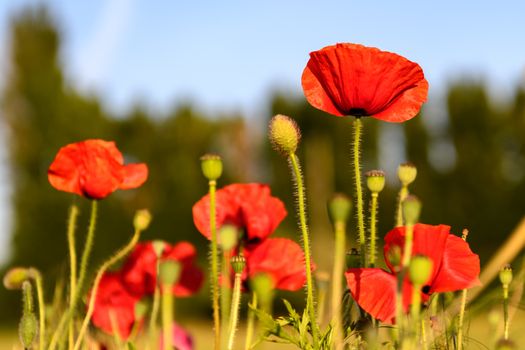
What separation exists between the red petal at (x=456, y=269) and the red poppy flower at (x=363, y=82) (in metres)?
0.21

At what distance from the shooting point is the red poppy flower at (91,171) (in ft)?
4.42

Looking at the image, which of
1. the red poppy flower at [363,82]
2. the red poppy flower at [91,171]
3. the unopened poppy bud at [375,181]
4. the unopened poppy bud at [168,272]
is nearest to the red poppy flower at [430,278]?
the unopened poppy bud at [375,181]

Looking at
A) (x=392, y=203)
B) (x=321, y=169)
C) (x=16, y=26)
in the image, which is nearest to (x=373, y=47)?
(x=392, y=203)

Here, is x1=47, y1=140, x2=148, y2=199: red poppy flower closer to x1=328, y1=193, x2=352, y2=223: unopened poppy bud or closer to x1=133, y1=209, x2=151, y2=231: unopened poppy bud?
x1=133, y1=209, x2=151, y2=231: unopened poppy bud

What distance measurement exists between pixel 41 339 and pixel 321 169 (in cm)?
1378

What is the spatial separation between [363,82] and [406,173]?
0.49 ft

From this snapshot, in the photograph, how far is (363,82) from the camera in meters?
1.13

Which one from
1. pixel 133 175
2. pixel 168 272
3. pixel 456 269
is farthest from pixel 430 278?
pixel 133 175

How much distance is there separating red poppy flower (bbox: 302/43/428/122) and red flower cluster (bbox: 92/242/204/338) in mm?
453

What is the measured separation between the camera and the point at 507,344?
33.0 inches

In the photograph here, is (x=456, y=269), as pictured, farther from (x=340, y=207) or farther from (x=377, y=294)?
(x=340, y=207)

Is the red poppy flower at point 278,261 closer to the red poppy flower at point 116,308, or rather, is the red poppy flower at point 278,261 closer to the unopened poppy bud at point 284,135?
the unopened poppy bud at point 284,135

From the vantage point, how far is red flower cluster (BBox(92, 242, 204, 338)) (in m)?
1.49

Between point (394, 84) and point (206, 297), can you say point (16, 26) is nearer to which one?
point (206, 297)
